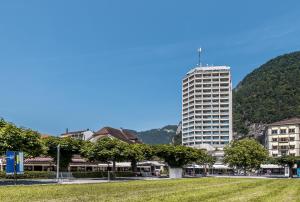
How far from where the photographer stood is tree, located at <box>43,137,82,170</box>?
298 feet

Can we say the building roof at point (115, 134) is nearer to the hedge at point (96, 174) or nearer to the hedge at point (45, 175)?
the hedge at point (96, 174)

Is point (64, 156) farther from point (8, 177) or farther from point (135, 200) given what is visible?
point (135, 200)

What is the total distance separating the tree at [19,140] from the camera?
63.1 metres

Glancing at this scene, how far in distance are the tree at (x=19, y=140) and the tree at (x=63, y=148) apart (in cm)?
1953

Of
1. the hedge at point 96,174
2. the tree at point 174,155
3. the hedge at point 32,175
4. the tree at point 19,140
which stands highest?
the tree at point 19,140

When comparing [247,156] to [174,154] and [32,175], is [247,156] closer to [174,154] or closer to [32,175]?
[174,154]

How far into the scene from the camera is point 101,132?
163 metres

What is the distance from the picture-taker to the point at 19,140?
215ft

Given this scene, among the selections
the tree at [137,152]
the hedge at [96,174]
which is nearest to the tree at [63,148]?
the hedge at [96,174]

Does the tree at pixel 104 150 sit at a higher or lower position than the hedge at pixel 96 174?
higher

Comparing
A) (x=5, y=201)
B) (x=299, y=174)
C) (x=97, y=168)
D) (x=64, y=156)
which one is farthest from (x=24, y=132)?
(x=299, y=174)

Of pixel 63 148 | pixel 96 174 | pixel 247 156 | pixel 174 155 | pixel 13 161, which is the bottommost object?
pixel 96 174


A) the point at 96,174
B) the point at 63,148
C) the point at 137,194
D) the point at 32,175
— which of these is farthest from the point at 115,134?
the point at 137,194

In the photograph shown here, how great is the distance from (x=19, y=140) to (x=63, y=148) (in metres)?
26.8
